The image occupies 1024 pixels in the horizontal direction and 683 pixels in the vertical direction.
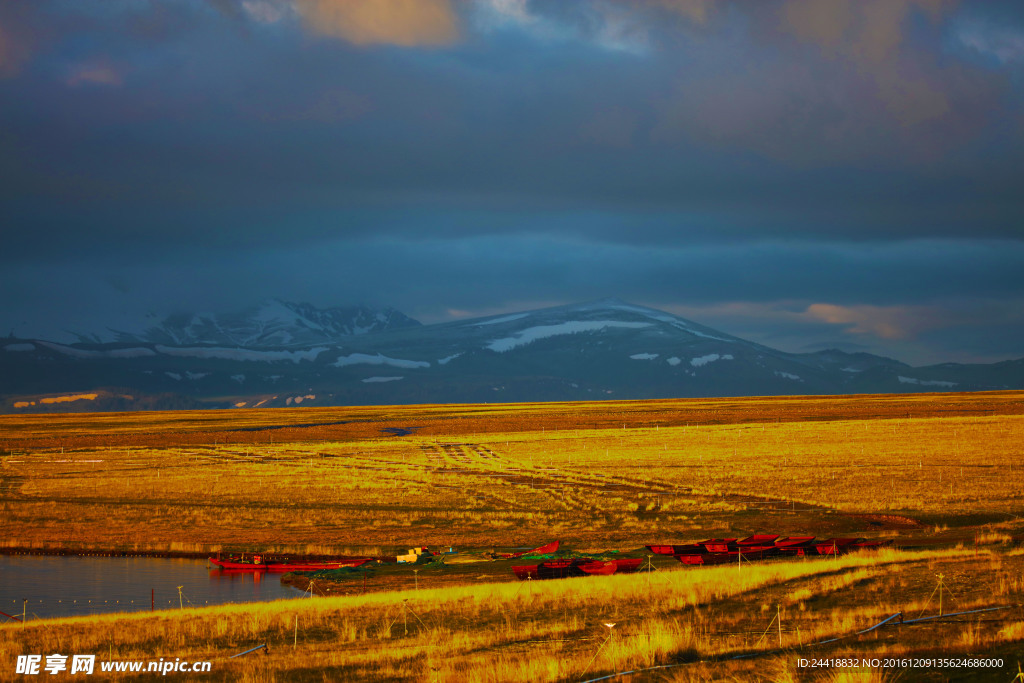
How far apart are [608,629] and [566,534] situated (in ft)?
64.1

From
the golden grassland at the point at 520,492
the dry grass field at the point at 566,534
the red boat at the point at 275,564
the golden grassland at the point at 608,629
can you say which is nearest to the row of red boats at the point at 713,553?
the dry grass field at the point at 566,534

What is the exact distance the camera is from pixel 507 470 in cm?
6322

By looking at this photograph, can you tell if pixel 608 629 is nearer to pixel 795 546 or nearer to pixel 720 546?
pixel 720 546

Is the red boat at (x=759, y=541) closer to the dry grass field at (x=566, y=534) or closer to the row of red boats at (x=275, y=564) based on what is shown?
the dry grass field at (x=566, y=534)

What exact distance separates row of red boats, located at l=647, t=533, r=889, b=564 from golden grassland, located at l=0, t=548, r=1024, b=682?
7.54 feet

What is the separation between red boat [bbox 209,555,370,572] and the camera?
30984 millimetres

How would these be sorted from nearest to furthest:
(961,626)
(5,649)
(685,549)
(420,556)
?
1. (961,626)
2. (5,649)
3. (685,549)
4. (420,556)

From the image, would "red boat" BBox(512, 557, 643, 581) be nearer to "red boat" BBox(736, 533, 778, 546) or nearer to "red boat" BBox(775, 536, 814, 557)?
"red boat" BBox(736, 533, 778, 546)

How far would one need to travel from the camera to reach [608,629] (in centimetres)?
1773

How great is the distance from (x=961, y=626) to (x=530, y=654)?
6793 millimetres

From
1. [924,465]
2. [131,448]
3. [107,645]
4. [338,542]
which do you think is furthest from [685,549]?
[131,448]

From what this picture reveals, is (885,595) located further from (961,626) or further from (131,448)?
(131,448)

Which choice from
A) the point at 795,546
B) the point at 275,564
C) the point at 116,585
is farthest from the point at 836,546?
the point at 116,585

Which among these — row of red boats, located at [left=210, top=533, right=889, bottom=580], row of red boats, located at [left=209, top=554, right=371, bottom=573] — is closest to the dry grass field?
row of red boats, located at [left=210, top=533, right=889, bottom=580]
